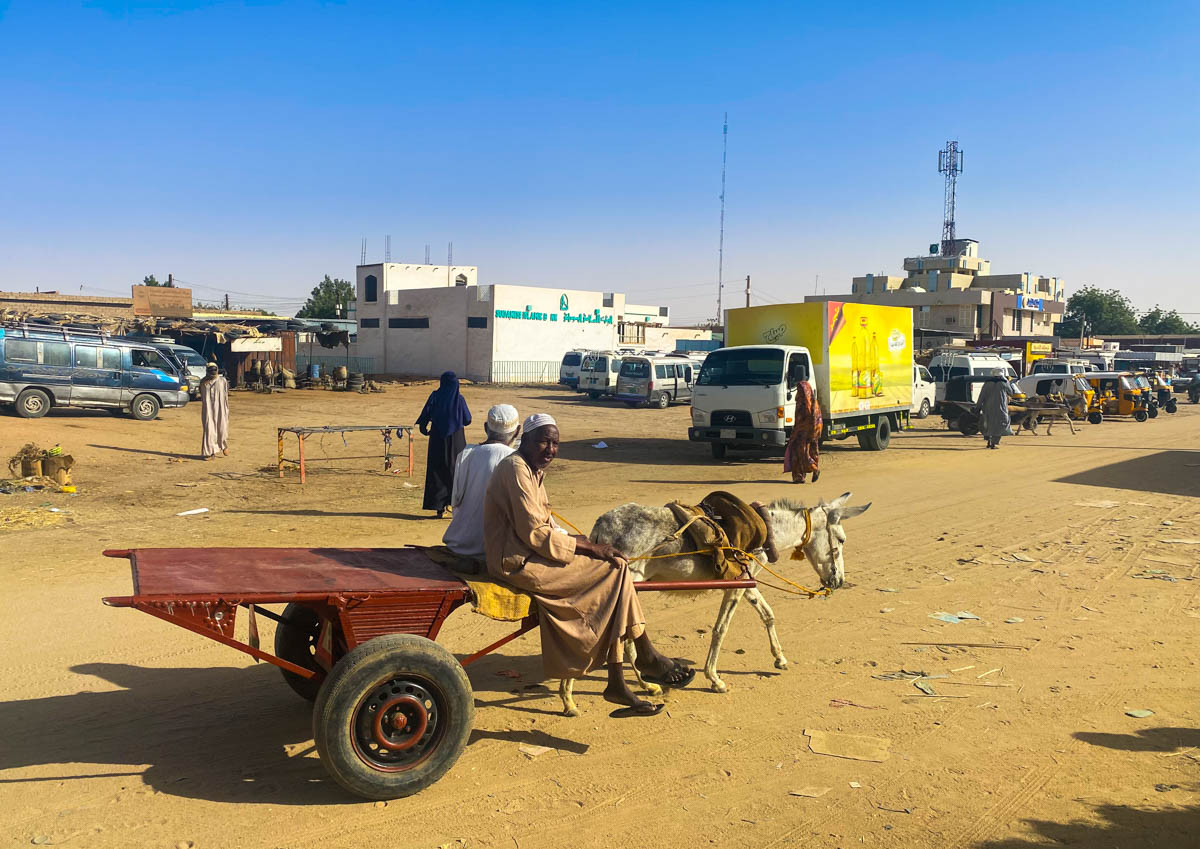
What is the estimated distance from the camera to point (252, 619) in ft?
15.3

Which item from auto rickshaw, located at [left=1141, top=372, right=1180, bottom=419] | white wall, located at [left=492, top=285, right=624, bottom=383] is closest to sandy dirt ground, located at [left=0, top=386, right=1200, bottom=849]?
auto rickshaw, located at [left=1141, top=372, right=1180, bottom=419]

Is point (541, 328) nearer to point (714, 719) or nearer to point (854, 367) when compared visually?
point (854, 367)

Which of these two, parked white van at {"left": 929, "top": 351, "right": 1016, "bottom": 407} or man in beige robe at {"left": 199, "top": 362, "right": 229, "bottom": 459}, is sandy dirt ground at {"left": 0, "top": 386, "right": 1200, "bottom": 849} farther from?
parked white van at {"left": 929, "top": 351, "right": 1016, "bottom": 407}

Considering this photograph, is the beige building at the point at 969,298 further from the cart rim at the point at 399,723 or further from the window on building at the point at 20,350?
the cart rim at the point at 399,723

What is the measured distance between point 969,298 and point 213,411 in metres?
57.5

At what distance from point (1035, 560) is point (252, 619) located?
823 centimetres

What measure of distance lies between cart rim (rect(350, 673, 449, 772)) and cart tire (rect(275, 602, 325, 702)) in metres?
1.17

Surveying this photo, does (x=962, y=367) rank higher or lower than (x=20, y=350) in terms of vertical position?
higher

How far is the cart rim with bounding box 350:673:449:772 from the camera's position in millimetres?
4180

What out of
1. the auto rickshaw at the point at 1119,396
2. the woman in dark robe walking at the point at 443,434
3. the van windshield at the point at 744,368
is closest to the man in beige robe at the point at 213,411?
the woman in dark robe walking at the point at 443,434

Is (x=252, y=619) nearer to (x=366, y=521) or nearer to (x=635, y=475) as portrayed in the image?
(x=366, y=521)

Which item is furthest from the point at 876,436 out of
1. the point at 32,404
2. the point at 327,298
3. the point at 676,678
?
the point at 327,298

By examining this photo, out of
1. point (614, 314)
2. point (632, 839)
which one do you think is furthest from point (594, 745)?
point (614, 314)

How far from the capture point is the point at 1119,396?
3089 centimetres
